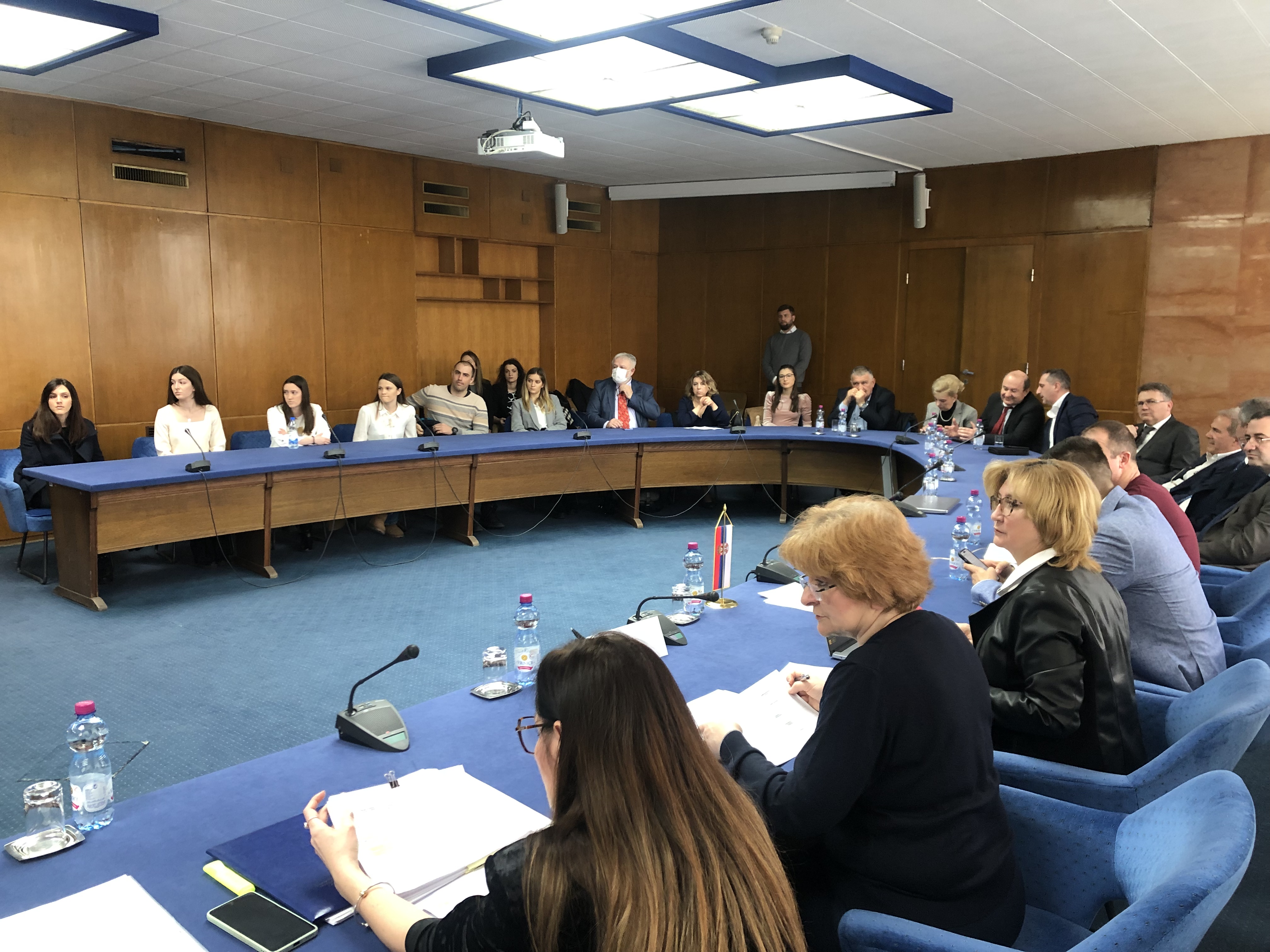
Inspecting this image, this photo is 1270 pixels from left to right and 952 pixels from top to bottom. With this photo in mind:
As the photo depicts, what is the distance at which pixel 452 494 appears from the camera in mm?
6469

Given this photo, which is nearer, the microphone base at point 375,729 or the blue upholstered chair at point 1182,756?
the blue upholstered chair at point 1182,756

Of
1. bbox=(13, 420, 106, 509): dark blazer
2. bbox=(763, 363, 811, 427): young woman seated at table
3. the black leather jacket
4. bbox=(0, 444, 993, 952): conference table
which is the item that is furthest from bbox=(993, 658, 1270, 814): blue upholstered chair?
bbox=(763, 363, 811, 427): young woman seated at table

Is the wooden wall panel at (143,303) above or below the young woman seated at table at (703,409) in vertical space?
above

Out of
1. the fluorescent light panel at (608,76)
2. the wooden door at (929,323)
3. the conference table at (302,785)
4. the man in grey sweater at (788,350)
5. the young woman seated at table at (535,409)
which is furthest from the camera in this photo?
the man in grey sweater at (788,350)

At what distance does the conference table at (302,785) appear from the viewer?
4.66ft

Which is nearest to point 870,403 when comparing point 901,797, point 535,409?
point 535,409

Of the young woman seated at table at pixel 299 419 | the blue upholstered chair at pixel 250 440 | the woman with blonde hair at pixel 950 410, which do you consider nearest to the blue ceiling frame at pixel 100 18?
the young woman seated at table at pixel 299 419

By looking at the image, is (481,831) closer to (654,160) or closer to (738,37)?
(738,37)

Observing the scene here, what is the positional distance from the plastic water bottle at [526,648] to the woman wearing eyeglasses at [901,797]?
2.54 ft

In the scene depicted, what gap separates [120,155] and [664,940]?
7.32 meters

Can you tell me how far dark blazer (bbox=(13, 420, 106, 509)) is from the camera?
5.57 meters

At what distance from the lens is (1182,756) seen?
70.1 inches

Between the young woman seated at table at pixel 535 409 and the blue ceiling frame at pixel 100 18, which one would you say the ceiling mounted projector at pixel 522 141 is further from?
the young woman seated at table at pixel 535 409

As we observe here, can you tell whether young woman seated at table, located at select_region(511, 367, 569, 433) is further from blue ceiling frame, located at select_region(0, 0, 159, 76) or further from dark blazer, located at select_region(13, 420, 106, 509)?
blue ceiling frame, located at select_region(0, 0, 159, 76)
